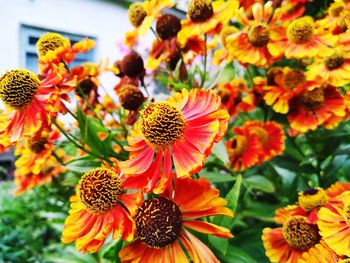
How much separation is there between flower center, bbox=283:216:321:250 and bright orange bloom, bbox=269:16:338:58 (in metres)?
0.36

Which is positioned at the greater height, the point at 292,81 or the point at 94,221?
the point at 292,81

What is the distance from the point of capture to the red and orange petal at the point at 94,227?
550mm

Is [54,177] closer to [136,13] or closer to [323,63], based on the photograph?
→ [136,13]

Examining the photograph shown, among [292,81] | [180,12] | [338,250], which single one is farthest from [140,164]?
[180,12]

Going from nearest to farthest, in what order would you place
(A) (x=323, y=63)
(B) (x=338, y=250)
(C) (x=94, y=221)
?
1. (B) (x=338, y=250)
2. (C) (x=94, y=221)
3. (A) (x=323, y=63)

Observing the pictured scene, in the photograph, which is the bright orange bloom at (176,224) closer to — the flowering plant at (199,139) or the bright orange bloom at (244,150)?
the flowering plant at (199,139)

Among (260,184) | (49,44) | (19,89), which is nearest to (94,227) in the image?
(19,89)

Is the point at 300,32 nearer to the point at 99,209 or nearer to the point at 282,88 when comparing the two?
the point at 282,88

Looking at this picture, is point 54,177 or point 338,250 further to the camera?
point 54,177

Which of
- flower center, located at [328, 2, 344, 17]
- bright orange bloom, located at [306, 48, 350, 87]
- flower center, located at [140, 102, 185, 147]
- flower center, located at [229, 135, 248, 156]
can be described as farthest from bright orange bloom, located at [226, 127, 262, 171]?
flower center, located at [140, 102, 185, 147]

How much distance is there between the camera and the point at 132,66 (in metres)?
0.96

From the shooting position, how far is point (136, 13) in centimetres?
101

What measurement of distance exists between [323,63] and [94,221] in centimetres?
55

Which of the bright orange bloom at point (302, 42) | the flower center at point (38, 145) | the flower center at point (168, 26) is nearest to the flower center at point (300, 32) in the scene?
the bright orange bloom at point (302, 42)
